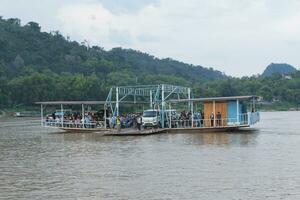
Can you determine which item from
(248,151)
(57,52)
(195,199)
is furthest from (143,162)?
(57,52)

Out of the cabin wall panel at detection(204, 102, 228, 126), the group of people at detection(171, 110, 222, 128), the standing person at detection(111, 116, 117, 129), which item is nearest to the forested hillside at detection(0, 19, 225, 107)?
the standing person at detection(111, 116, 117, 129)

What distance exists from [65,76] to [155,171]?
416 ft

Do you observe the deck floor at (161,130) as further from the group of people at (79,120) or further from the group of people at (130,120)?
the group of people at (79,120)

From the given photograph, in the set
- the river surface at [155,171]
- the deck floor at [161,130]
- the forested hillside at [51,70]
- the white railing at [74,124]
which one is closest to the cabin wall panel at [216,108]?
the deck floor at [161,130]

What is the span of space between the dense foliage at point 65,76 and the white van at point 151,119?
78.0m

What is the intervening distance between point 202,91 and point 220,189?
124 meters

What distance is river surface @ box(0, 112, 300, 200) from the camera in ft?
56.3

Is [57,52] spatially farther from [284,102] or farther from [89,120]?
[89,120]

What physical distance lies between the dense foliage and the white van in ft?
256

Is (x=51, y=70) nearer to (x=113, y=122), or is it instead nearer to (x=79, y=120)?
(x=79, y=120)

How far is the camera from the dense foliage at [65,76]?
12269 centimetres

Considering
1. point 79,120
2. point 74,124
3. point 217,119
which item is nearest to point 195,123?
point 217,119

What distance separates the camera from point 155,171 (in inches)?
852

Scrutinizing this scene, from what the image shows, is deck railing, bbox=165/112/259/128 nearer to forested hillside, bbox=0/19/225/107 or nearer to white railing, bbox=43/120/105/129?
white railing, bbox=43/120/105/129
